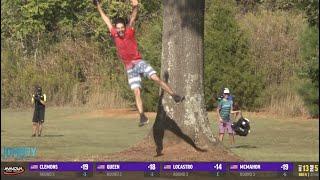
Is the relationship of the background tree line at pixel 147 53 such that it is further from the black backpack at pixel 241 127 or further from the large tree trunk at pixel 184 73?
the large tree trunk at pixel 184 73

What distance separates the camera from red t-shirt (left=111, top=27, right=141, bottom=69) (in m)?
10.9

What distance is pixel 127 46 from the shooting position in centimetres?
1092

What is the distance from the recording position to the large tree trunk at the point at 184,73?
45.5 ft

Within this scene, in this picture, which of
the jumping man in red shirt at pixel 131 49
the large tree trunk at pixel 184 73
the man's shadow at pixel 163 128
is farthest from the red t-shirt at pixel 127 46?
the man's shadow at pixel 163 128

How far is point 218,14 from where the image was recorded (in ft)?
115

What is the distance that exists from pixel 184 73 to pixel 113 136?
427 inches

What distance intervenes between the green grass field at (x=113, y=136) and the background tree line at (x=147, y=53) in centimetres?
166

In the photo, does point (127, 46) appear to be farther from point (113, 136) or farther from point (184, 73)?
point (113, 136)

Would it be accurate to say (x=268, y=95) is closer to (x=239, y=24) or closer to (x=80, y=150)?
(x=239, y=24)
